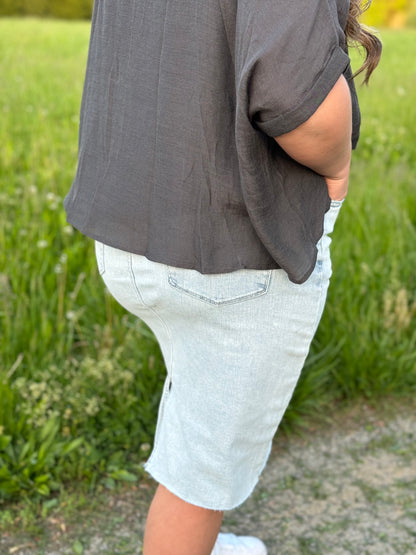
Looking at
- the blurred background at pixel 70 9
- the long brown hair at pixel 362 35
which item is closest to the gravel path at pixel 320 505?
the long brown hair at pixel 362 35

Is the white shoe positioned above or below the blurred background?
below

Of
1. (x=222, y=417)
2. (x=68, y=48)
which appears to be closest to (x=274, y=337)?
(x=222, y=417)

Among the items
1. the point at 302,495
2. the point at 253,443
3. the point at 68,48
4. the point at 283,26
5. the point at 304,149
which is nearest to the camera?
the point at 283,26

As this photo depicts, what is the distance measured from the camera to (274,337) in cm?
129

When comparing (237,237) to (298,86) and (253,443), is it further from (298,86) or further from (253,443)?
(253,443)

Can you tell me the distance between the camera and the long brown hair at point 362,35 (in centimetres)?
124

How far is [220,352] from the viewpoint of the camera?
4.29 feet

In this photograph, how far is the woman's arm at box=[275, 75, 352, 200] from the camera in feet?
3.46

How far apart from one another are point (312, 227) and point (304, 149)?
0.66 ft

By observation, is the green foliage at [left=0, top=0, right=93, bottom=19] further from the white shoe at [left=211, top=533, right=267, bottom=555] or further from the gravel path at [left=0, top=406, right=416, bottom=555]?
the white shoe at [left=211, top=533, right=267, bottom=555]

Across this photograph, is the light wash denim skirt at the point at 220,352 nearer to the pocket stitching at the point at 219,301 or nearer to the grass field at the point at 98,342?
the pocket stitching at the point at 219,301

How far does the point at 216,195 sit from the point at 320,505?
1.43 meters

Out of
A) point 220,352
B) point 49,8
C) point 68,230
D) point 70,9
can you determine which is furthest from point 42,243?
point 49,8

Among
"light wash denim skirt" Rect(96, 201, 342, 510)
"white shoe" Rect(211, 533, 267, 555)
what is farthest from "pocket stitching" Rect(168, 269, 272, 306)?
"white shoe" Rect(211, 533, 267, 555)
